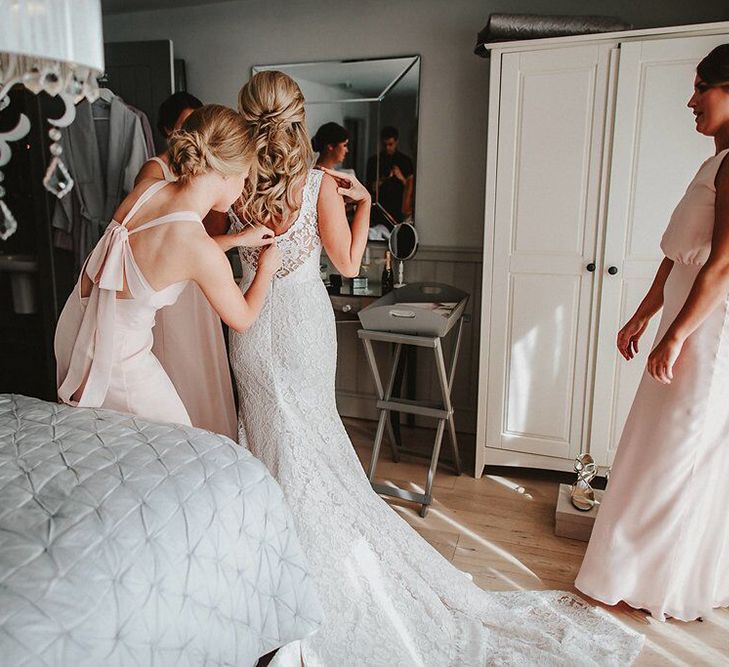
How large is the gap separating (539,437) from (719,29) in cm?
179

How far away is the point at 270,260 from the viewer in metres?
1.83

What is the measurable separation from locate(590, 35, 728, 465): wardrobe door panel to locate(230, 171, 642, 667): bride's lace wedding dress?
1.16 metres

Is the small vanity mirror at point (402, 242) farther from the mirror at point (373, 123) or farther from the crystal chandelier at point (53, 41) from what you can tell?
the crystal chandelier at point (53, 41)

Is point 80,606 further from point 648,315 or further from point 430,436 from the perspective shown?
point 430,436

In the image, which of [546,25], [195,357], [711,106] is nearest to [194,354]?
[195,357]

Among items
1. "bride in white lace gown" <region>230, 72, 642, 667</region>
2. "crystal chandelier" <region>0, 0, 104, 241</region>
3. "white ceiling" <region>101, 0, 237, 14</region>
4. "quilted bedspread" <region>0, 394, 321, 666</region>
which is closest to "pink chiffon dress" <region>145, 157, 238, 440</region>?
"bride in white lace gown" <region>230, 72, 642, 667</region>

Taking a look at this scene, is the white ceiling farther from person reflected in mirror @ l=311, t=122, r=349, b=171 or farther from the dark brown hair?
the dark brown hair

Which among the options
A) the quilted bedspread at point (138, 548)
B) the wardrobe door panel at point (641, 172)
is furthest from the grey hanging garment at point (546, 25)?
the quilted bedspread at point (138, 548)

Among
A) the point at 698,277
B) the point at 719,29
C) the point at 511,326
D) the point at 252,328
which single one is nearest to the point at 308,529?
the point at 252,328

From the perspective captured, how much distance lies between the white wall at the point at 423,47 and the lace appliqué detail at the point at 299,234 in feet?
5.49

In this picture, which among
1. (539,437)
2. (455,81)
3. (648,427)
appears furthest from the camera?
(455,81)

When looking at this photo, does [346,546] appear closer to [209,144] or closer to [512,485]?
[209,144]

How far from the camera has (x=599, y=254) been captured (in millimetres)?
2705

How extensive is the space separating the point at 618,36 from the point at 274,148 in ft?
5.28
